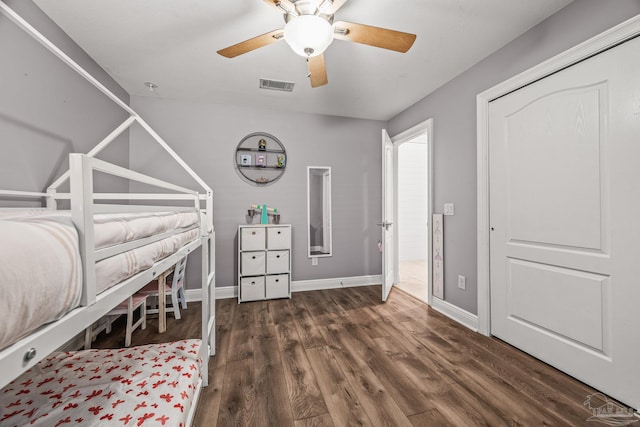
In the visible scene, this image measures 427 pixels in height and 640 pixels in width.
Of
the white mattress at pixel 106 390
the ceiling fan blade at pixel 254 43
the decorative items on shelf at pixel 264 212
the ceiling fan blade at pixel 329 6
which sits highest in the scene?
the ceiling fan blade at pixel 329 6

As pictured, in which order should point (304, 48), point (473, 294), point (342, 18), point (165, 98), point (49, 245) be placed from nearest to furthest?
point (49, 245)
point (304, 48)
point (342, 18)
point (473, 294)
point (165, 98)

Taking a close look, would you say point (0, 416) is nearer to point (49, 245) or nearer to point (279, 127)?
point (49, 245)

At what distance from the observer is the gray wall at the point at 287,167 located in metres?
3.03

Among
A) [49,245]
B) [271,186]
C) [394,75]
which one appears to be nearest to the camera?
[49,245]

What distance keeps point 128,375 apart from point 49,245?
102 cm

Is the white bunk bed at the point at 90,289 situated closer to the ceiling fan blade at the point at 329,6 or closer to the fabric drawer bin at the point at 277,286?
the ceiling fan blade at the point at 329,6

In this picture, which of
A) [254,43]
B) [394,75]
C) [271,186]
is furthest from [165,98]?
[394,75]

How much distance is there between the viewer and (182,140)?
3062 millimetres

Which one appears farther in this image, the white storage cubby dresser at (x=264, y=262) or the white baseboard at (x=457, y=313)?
the white storage cubby dresser at (x=264, y=262)

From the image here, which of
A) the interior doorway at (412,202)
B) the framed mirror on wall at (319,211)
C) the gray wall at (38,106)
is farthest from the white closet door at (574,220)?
the gray wall at (38,106)

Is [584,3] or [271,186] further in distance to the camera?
[271,186]

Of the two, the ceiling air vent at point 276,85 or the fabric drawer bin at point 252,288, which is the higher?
the ceiling air vent at point 276,85

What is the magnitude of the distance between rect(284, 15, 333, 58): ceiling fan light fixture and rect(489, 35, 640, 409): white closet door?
1.59 m

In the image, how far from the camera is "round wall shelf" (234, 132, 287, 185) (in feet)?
10.6
